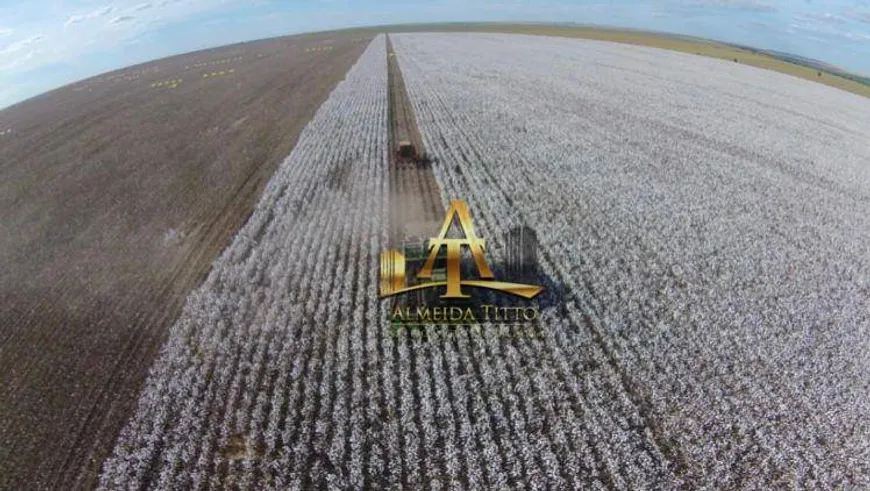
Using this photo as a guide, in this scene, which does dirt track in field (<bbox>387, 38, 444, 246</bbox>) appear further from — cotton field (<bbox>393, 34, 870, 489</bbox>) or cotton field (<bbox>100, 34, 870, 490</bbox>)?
cotton field (<bbox>393, 34, 870, 489</bbox>)

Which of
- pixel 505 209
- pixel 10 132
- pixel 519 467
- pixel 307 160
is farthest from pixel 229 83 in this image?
pixel 519 467

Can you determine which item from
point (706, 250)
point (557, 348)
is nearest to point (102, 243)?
point (557, 348)

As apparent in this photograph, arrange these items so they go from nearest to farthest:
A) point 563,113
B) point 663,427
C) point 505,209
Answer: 1. point 663,427
2. point 505,209
3. point 563,113

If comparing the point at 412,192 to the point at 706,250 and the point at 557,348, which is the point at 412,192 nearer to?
the point at 557,348

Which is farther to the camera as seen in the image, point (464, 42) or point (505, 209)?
point (464, 42)

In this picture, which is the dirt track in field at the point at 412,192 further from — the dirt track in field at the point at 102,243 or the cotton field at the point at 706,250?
the dirt track in field at the point at 102,243

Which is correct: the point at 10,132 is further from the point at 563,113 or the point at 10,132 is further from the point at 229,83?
the point at 563,113
